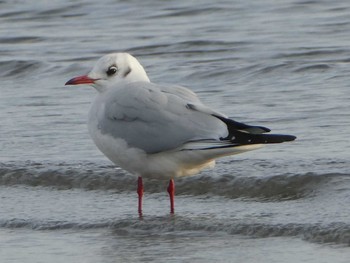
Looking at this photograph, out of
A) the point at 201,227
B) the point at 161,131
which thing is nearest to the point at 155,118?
the point at 161,131

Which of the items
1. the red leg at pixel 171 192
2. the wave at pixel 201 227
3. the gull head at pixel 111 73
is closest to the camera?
the wave at pixel 201 227

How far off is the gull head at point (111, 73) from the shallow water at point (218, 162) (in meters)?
0.70

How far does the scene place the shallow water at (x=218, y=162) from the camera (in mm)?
5609

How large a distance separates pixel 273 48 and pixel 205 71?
3.61ft

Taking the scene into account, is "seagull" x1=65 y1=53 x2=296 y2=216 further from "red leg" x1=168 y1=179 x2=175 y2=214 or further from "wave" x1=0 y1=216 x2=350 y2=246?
"wave" x1=0 y1=216 x2=350 y2=246

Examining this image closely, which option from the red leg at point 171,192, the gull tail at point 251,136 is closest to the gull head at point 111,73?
the red leg at point 171,192

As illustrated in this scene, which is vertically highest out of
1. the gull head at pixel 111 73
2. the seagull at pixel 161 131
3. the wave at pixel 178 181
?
the gull head at pixel 111 73

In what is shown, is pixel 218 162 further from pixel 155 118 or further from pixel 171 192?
pixel 155 118

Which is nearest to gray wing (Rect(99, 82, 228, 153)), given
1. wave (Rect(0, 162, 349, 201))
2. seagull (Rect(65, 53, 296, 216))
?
seagull (Rect(65, 53, 296, 216))

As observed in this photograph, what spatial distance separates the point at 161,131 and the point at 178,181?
95 cm

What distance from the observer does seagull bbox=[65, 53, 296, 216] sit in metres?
5.85

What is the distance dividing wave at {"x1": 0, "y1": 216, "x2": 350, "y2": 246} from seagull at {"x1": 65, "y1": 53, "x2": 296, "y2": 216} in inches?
10.1

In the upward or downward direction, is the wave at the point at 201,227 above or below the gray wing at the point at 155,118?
below

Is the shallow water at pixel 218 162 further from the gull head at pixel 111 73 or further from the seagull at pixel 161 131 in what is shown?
the gull head at pixel 111 73
